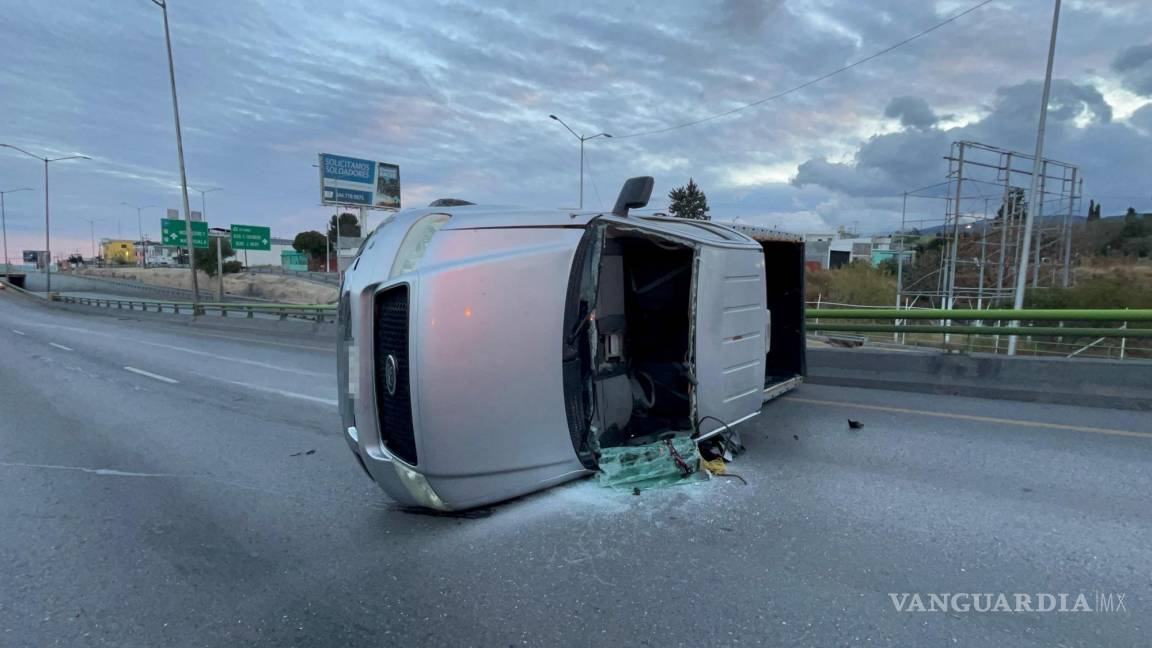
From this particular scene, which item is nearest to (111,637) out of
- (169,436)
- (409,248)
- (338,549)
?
(338,549)

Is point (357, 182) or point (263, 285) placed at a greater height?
point (357, 182)

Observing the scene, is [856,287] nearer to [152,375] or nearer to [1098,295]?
[1098,295]

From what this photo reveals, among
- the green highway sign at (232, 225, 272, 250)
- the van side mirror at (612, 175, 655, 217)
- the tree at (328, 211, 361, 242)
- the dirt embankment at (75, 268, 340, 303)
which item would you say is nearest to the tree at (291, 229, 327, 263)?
the tree at (328, 211, 361, 242)

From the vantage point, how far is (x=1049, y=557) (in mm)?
3133

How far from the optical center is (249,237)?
44.8 meters

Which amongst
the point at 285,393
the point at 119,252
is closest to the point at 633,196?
the point at 285,393

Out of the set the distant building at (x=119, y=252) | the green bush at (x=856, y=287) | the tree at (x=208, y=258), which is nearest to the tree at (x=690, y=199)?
the green bush at (x=856, y=287)

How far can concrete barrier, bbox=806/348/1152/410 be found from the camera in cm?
635

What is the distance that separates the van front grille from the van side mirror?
1.60 metres

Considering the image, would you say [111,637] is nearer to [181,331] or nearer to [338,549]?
[338,549]

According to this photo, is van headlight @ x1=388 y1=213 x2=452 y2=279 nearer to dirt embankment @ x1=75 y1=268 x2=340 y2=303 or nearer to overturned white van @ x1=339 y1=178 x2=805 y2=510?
overturned white van @ x1=339 y1=178 x2=805 y2=510

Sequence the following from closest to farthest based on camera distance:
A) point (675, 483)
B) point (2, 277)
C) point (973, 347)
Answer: point (675, 483)
point (973, 347)
point (2, 277)

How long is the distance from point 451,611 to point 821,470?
3.00 meters

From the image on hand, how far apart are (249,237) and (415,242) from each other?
1894 inches
